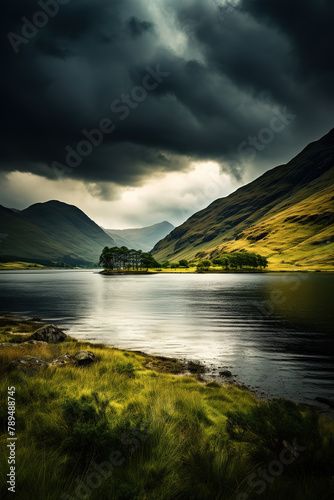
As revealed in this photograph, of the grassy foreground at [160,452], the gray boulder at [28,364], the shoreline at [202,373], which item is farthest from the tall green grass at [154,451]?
the shoreline at [202,373]

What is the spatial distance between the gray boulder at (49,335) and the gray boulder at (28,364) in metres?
9.10

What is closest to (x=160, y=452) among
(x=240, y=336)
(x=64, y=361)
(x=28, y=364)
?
(x=28, y=364)

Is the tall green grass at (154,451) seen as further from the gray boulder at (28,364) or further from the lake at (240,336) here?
the lake at (240,336)

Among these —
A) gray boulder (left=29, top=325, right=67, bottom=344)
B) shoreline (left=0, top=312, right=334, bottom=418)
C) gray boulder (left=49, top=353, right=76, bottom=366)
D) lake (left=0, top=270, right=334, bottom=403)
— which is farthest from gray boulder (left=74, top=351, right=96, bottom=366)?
lake (left=0, top=270, right=334, bottom=403)

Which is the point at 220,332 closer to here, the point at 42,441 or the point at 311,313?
the point at 311,313

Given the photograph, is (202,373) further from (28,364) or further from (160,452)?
(160,452)

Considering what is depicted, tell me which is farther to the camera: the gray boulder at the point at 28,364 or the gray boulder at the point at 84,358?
the gray boulder at the point at 84,358

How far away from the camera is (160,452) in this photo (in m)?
5.50

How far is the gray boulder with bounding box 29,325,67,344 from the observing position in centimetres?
2157

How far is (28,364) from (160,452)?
30.8 feet

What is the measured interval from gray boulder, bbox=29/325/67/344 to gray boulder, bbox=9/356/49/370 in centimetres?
910

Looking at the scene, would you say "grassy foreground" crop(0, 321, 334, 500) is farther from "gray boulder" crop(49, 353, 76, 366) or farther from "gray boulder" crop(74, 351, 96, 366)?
"gray boulder" crop(74, 351, 96, 366)

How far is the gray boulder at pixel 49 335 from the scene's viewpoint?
2157cm

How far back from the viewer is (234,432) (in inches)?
271
